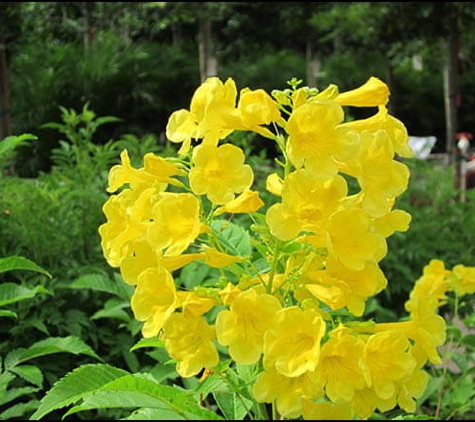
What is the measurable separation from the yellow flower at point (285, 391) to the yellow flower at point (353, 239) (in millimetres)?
195

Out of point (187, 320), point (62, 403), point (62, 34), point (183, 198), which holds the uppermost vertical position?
point (183, 198)

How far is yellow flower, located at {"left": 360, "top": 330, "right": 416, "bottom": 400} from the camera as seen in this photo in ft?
3.49

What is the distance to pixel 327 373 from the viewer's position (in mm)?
1022

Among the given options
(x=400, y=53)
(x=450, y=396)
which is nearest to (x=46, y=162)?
(x=400, y=53)

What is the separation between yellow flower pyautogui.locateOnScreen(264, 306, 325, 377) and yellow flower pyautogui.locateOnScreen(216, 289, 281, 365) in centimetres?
3

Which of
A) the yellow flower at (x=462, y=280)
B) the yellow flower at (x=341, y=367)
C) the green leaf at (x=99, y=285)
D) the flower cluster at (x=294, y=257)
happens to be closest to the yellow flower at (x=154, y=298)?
the flower cluster at (x=294, y=257)

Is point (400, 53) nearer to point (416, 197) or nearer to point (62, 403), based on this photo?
point (416, 197)

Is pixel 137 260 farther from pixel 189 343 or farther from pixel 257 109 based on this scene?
pixel 257 109

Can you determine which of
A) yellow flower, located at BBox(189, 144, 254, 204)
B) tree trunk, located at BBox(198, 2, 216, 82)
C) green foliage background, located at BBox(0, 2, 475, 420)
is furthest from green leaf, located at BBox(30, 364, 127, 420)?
tree trunk, located at BBox(198, 2, 216, 82)

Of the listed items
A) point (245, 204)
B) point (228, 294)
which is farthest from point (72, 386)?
point (245, 204)

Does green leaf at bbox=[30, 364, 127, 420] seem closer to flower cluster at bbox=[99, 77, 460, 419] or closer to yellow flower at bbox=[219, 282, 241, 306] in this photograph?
flower cluster at bbox=[99, 77, 460, 419]

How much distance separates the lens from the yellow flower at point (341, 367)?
3.30ft

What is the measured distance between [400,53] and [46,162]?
4.70m

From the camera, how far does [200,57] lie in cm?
838
